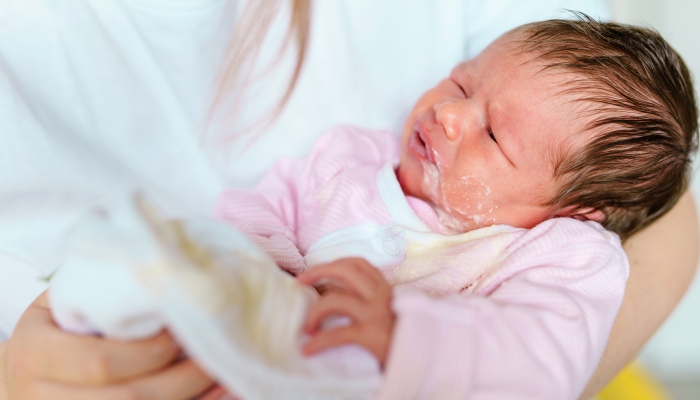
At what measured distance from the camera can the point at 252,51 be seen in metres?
0.78

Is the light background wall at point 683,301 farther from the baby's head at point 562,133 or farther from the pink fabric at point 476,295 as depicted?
the pink fabric at point 476,295

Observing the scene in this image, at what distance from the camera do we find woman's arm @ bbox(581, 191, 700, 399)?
71 centimetres

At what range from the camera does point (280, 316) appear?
0.41m

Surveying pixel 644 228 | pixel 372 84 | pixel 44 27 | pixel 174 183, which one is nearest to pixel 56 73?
pixel 44 27

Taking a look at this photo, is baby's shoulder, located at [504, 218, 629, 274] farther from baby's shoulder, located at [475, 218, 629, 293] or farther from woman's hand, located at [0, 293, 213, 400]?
woman's hand, located at [0, 293, 213, 400]

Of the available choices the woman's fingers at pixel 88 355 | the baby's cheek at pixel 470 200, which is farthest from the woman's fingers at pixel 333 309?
the baby's cheek at pixel 470 200

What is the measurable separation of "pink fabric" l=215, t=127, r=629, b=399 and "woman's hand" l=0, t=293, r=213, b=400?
167mm

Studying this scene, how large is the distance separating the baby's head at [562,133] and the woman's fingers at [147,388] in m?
0.43

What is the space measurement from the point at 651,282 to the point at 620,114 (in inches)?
9.6

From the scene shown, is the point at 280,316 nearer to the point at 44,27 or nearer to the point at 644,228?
the point at 44,27

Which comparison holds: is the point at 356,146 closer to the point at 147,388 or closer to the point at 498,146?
the point at 498,146

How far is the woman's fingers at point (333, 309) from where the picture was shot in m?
0.43

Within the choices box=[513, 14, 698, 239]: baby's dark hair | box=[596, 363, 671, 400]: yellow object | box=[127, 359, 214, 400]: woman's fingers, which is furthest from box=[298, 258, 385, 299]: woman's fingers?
box=[596, 363, 671, 400]: yellow object

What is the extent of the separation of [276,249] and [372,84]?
1.13ft
